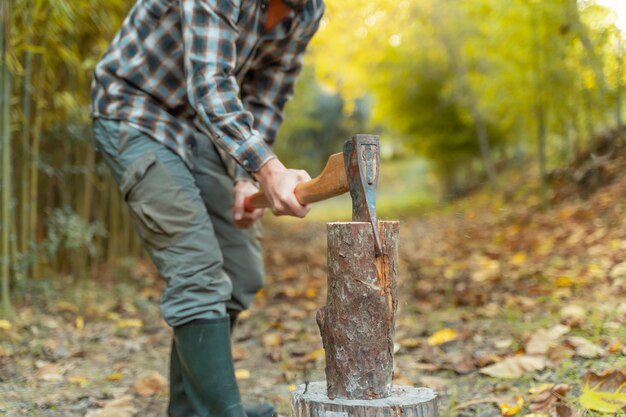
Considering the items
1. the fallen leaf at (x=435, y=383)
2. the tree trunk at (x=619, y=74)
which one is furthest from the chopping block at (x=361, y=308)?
the tree trunk at (x=619, y=74)

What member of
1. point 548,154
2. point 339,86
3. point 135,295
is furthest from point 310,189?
point 339,86

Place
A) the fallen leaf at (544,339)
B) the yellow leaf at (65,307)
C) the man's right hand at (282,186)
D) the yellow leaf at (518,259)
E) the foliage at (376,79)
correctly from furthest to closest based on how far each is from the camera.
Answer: the yellow leaf at (518,259), the yellow leaf at (65,307), the foliage at (376,79), the fallen leaf at (544,339), the man's right hand at (282,186)

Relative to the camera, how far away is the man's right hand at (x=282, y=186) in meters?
1.71

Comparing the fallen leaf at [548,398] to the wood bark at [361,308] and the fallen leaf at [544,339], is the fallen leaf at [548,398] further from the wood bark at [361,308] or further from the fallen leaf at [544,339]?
the wood bark at [361,308]

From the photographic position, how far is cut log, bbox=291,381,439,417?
1523mm

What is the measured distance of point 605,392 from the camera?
73.7 inches

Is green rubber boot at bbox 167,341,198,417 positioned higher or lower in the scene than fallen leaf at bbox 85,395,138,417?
higher

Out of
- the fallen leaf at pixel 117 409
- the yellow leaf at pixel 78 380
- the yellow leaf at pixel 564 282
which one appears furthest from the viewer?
the yellow leaf at pixel 564 282

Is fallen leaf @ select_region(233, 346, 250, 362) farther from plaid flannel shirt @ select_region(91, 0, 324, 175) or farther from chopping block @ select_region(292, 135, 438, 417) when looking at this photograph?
chopping block @ select_region(292, 135, 438, 417)

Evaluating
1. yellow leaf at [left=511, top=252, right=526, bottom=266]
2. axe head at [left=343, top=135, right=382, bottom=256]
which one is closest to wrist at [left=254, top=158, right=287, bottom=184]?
axe head at [left=343, top=135, right=382, bottom=256]

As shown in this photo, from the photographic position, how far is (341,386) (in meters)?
1.61

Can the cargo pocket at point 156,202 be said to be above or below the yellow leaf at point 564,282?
above

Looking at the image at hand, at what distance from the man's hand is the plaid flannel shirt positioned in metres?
0.09

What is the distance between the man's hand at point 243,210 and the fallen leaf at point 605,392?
42.3 inches
